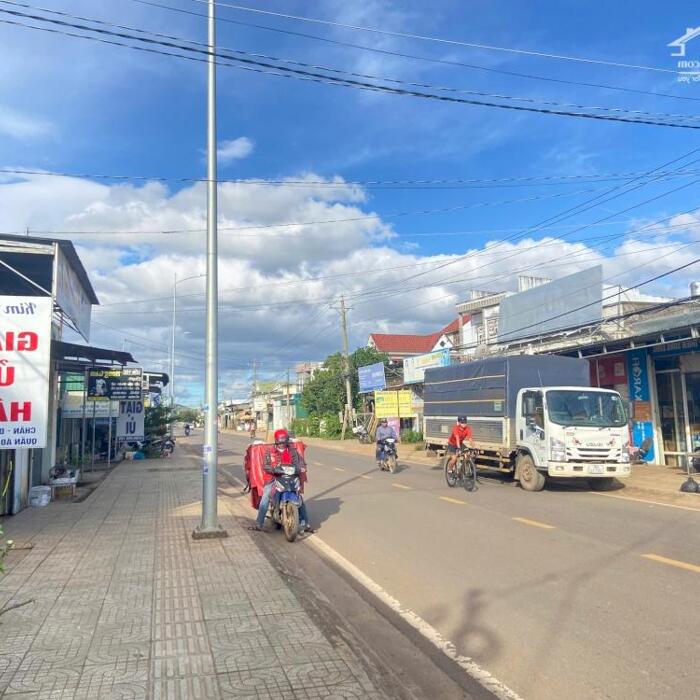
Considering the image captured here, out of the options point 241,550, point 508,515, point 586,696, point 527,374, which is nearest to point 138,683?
point 586,696

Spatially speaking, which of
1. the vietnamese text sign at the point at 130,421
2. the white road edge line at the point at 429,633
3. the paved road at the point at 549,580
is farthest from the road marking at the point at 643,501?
the vietnamese text sign at the point at 130,421

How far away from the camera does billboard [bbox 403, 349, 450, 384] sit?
35562 millimetres

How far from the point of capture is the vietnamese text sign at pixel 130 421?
26922 mm

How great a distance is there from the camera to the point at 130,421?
27.0 metres

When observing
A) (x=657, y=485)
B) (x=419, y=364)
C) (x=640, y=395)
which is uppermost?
(x=419, y=364)

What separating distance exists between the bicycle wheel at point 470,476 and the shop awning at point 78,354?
8.32 meters

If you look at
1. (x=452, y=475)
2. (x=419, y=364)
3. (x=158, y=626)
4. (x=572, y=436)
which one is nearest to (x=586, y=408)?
(x=572, y=436)

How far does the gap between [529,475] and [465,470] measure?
149 centimetres

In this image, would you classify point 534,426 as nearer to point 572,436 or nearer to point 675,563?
point 572,436

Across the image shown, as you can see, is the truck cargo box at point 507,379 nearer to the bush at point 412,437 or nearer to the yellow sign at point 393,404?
the bush at point 412,437

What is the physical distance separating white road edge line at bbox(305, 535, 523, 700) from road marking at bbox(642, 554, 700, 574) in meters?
3.30

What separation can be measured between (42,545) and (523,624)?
6360 mm

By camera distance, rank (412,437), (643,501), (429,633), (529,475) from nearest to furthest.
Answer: (429,633), (643,501), (529,475), (412,437)

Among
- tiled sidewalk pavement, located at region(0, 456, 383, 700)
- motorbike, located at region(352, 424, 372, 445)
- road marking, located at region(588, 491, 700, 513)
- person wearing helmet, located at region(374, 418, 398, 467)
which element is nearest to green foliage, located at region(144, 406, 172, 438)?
motorbike, located at region(352, 424, 372, 445)
